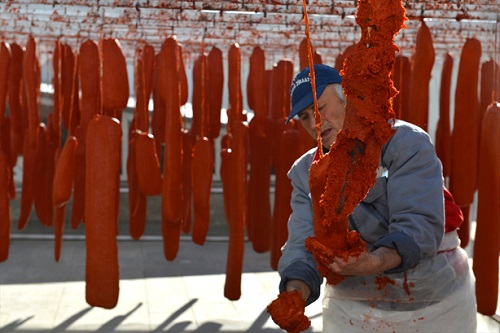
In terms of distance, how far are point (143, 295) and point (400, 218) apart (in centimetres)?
394

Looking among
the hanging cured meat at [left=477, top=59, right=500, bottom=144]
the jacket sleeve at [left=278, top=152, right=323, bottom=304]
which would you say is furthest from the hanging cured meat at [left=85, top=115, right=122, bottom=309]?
the hanging cured meat at [left=477, top=59, right=500, bottom=144]

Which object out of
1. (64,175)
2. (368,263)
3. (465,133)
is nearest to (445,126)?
(465,133)

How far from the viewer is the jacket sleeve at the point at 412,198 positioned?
1.77 meters

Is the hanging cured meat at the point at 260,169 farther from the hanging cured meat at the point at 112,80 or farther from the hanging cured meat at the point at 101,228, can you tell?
the hanging cured meat at the point at 101,228

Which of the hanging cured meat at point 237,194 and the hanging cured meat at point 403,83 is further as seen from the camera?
the hanging cured meat at point 403,83

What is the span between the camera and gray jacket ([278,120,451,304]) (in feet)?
5.86

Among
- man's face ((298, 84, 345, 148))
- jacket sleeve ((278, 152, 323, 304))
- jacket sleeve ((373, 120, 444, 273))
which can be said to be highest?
man's face ((298, 84, 345, 148))

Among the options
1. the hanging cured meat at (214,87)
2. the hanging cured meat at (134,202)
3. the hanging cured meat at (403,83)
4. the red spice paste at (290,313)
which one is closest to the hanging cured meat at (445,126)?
the hanging cured meat at (403,83)

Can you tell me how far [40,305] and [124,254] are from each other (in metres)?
2.17

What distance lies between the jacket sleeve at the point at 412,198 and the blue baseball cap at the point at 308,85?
0.22m

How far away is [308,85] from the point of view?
2.08m

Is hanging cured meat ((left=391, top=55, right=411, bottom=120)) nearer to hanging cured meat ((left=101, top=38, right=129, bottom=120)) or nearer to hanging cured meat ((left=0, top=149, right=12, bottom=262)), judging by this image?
hanging cured meat ((left=101, top=38, right=129, bottom=120))

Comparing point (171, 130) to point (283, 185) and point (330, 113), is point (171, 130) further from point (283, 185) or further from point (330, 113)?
point (330, 113)

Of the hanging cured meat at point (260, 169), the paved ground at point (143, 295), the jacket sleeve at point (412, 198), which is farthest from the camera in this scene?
the paved ground at point (143, 295)
